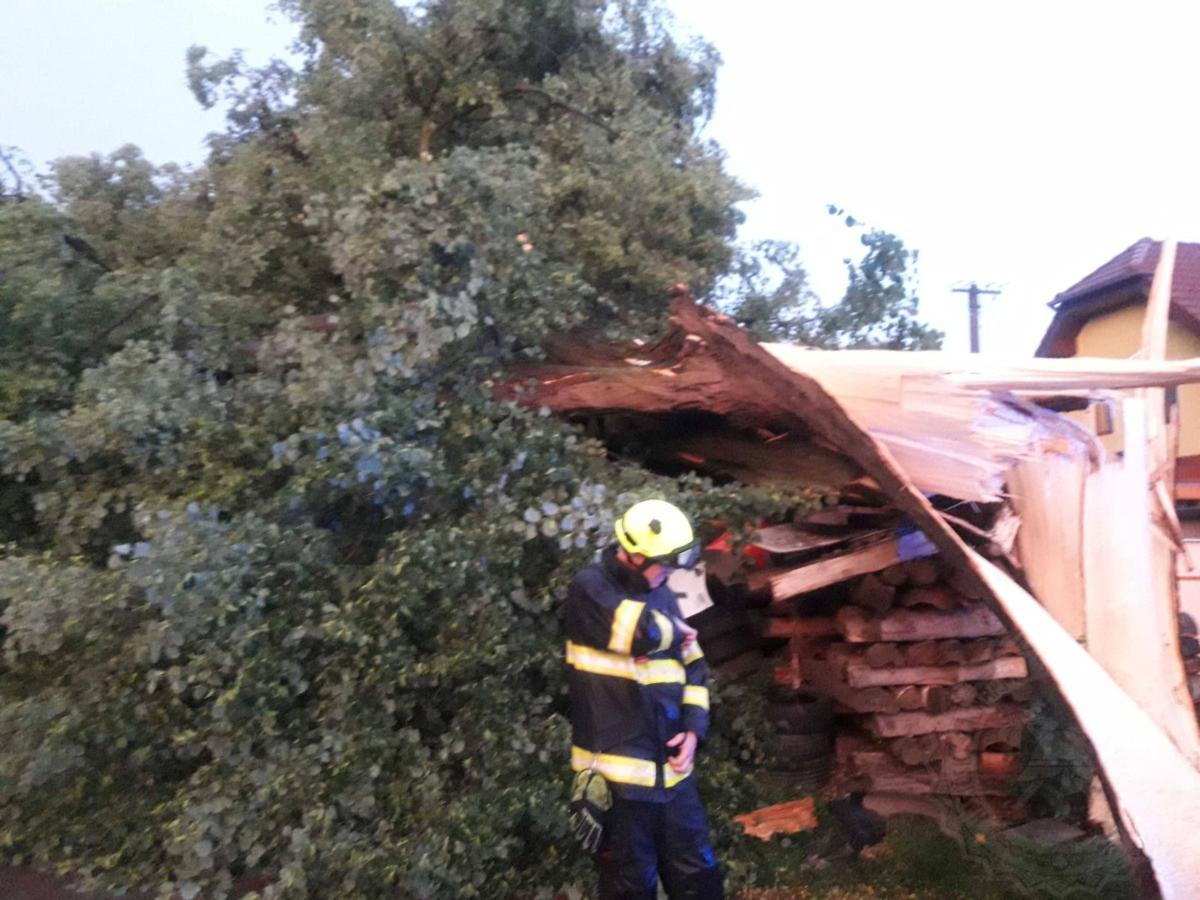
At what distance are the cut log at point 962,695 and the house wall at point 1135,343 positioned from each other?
817 cm

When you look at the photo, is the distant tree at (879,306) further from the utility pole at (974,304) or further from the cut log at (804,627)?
the utility pole at (974,304)

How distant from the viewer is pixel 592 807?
3.86 meters

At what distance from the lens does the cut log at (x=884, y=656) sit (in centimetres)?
531

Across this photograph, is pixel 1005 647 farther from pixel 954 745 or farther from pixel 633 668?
pixel 633 668

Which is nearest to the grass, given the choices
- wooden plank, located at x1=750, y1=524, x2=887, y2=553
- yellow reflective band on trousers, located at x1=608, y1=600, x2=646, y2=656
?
wooden plank, located at x1=750, y1=524, x2=887, y2=553

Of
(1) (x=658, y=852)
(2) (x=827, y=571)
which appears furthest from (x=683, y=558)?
(1) (x=658, y=852)

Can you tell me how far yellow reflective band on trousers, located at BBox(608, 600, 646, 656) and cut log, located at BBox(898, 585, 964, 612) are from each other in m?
2.30

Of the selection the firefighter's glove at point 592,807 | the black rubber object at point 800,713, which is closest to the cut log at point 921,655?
the black rubber object at point 800,713

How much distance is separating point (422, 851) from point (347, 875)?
31 centimetres

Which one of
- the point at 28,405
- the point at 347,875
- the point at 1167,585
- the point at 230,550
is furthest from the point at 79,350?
the point at 1167,585

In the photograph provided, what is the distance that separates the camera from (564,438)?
5.27 m

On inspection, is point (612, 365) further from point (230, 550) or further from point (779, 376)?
point (230, 550)

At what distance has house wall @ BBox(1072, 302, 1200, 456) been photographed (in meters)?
12.8

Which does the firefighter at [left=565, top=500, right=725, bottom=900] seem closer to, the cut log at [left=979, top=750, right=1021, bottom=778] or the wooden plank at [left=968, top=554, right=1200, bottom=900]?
the wooden plank at [left=968, top=554, right=1200, bottom=900]
